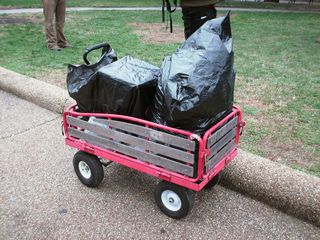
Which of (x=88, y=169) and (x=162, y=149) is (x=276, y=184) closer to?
(x=162, y=149)

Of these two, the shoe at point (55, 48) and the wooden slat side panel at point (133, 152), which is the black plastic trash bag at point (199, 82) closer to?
the wooden slat side panel at point (133, 152)

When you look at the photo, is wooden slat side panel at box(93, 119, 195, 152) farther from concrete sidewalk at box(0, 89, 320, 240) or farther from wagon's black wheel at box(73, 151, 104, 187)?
concrete sidewalk at box(0, 89, 320, 240)

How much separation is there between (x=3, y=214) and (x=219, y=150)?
164 centimetres

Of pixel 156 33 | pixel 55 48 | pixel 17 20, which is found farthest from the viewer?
pixel 17 20

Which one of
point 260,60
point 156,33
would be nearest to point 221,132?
point 260,60

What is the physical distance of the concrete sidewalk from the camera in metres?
2.65

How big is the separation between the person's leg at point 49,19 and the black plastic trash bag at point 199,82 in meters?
4.82

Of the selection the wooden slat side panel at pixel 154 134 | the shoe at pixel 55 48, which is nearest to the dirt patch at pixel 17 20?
the shoe at pixel 55 48

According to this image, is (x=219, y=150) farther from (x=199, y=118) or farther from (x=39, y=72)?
(x=39, y=72)

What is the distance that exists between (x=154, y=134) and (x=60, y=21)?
5.31 m

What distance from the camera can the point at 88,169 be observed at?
3.10m

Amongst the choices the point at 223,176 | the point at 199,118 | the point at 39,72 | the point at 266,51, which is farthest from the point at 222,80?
the point at 266,51

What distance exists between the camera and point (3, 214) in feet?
9.29

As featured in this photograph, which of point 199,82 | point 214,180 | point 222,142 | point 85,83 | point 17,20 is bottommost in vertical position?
point 214,180
